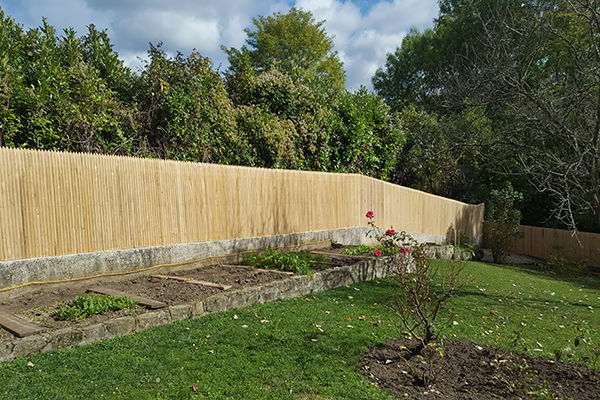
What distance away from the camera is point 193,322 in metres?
4.88

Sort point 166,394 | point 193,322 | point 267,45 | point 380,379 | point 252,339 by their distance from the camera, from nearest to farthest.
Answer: point 166,394, point 380,379, point 252,339, point 193,322, point 267,45

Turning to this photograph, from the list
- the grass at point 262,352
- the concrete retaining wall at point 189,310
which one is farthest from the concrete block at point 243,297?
the grass at point 262,352

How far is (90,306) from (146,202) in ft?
8.64

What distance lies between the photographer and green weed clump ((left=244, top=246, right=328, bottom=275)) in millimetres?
7278

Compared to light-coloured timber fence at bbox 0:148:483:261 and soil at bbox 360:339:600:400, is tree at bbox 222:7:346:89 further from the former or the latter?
soil at bbox 360:339:600:400

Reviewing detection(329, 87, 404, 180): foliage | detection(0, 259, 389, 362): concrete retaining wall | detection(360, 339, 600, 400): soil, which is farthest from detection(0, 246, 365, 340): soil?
detection(329, 87, 404, 180): foliage

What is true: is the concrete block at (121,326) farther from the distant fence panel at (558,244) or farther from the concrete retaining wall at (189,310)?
the distant fence panel at (558,244)

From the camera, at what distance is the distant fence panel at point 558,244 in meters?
16.1

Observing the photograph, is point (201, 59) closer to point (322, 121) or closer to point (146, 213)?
point (322, 121)

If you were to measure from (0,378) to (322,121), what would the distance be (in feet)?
35.4

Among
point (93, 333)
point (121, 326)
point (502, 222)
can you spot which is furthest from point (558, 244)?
point (93, 333)

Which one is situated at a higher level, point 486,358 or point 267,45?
point 267,45

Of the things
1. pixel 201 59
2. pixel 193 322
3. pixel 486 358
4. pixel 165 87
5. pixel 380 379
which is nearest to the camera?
pixel 380 379

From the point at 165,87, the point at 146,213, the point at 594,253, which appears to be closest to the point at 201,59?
the point at 165,87
